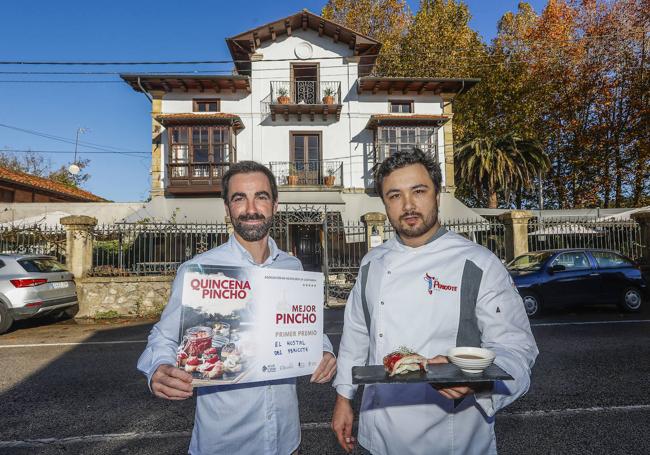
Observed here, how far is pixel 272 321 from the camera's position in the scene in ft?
5.85

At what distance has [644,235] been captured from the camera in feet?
44.1

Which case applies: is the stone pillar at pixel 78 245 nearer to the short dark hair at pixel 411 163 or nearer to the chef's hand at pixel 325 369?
the chef's hand at pixel 325 369

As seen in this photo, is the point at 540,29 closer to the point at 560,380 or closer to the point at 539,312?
the point at 539,312

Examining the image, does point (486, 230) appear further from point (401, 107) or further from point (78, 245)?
point (78, 245)

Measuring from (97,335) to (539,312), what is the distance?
404 inches

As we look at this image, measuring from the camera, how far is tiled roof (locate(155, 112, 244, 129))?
18781mm

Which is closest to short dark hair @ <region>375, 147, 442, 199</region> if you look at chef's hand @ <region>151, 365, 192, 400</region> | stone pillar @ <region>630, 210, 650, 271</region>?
chef's hand @ <region>151, 365, 192, 400</region>

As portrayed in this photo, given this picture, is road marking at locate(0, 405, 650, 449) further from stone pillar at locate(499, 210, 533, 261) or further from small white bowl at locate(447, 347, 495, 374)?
stone pillar at locate(499, 210, 533, 261)

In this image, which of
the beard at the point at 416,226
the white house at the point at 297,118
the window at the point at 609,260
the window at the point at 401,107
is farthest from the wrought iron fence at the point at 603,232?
the beard at the point at 416,226

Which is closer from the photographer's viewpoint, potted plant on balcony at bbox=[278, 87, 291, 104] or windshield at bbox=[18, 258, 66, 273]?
windshield at bbox=[18, 258, 66, 273]

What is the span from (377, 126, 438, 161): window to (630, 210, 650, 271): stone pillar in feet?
28.1

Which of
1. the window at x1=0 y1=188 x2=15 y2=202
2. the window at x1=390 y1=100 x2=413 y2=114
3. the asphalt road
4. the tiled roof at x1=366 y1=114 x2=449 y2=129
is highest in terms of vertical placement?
the window at x1=390 y1=100 x2=413 y2=114

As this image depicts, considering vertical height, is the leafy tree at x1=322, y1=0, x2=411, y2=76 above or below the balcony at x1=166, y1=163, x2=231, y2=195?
above

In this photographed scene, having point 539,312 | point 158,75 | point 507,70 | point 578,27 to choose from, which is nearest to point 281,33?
point 158,75
